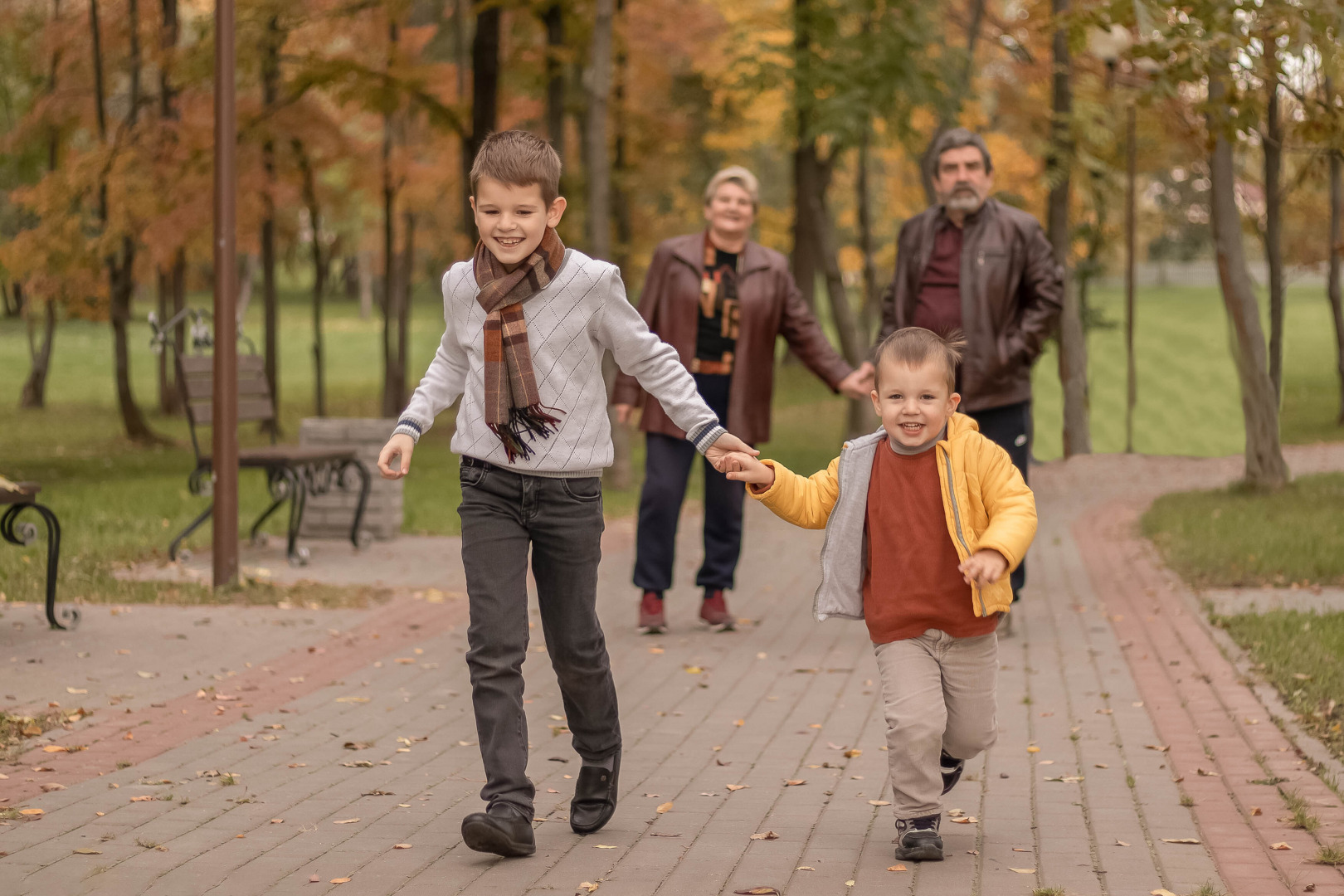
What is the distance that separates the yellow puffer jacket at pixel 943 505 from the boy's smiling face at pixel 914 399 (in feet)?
0.26

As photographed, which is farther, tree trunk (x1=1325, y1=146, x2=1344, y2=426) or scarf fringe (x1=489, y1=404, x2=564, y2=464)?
tree trunk (x1=1325, y1=146, x2=1344, y2=426)

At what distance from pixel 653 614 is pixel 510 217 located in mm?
4142

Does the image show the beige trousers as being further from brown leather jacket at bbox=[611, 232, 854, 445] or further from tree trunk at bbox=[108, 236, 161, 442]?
tree trunk at bbox=[108, 236, 161, 442]

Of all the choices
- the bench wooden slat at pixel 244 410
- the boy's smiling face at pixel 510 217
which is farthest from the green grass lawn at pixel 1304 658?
the bench wooden slat at pixel 244 410

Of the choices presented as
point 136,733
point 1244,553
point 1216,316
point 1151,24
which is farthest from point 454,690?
point 1216,316

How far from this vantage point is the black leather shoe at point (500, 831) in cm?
418

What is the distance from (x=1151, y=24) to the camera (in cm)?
714

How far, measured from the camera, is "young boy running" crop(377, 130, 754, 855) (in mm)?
4262

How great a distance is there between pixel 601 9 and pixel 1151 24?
28.2 ft

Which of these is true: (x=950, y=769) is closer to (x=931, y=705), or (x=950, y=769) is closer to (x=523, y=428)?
(x=931, y=705)

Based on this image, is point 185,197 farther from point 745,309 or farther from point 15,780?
point 15,780

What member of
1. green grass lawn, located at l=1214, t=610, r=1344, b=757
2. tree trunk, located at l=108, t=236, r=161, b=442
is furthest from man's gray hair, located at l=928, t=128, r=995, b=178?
tree trunk, located at l=108, t=236, r=161, b=442

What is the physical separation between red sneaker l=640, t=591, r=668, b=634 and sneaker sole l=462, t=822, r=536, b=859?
3891 millimetres

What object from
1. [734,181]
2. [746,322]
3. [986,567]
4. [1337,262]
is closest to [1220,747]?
[986,567]
